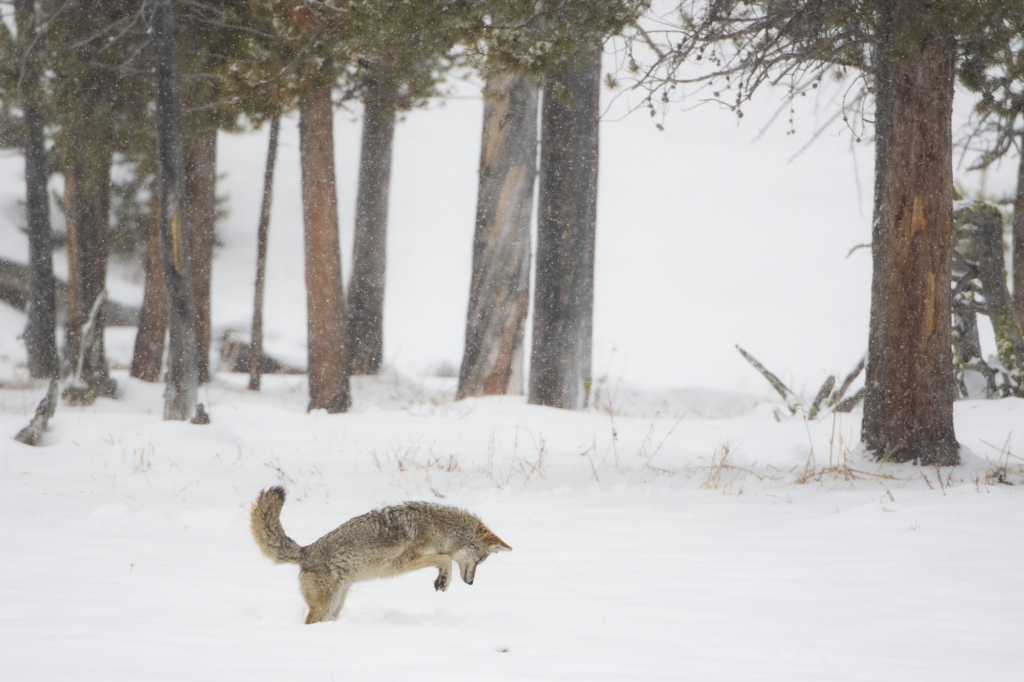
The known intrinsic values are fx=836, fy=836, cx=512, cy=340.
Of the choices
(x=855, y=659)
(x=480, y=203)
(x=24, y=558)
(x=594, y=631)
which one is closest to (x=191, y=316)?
(x=480, y=203)

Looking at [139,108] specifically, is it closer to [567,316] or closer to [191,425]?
[191,425]

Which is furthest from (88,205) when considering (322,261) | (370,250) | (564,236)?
(564,236)

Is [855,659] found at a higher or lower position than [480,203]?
lower

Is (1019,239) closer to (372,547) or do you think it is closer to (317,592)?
(372,547)

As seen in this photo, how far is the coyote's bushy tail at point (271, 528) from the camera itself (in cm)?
351

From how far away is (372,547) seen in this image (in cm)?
355

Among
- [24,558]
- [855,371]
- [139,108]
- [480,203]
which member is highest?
[139,108]

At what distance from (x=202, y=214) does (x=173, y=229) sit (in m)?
4.37

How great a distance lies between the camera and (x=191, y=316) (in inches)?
408

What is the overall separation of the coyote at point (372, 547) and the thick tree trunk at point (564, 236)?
26.7 feet

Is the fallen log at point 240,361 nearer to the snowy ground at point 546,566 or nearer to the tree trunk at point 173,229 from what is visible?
the tree trunk at point 173,229

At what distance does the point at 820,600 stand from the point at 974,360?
823 centimetres

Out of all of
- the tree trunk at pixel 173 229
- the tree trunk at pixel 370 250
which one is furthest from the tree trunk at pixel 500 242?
the tree trunk at pixel 370 250

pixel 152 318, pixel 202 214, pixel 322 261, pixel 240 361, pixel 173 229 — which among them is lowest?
pixel 240 361
